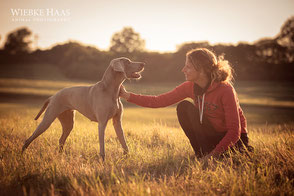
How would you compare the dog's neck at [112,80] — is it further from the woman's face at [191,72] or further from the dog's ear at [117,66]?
the woman's face at [191,72]

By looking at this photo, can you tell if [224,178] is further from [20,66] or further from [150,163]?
[20,66]

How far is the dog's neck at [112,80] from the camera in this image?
442 cm

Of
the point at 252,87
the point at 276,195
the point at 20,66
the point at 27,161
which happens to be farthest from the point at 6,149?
the point at 20,66

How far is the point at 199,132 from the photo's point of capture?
4.21m

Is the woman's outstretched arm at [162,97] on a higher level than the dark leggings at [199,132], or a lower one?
higher

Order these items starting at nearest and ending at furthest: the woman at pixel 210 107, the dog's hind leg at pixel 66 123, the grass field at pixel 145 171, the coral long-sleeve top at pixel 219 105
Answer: the grass field at pixel 145 171
the coral long-sleeve top at pixel 219 105
the woman at pixel 210 107
the dog's hind leg at pixel 66 123

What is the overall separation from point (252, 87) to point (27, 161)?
36793 millimetres

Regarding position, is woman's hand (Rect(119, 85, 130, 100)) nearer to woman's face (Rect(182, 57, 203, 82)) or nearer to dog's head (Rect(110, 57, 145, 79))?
dog's head (Rect(110, 57, 145, 79))

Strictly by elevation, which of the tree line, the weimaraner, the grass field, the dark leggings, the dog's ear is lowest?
the grass field

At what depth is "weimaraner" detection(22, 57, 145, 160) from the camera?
4340 mm

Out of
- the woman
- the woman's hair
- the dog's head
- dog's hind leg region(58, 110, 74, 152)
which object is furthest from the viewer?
dog's hind leg region(58, 110, 74, 152)

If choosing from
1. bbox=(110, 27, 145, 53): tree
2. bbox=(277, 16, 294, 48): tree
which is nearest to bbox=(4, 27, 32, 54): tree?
bbox=(110, 27, 145, 53): tree

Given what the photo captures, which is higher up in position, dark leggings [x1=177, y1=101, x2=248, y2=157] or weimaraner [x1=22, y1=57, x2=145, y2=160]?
weimaraner [x1=22, y1=57, x2=145, y2=160]

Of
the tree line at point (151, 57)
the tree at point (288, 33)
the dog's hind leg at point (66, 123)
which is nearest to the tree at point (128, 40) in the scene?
the tree line at point (151, 57)
